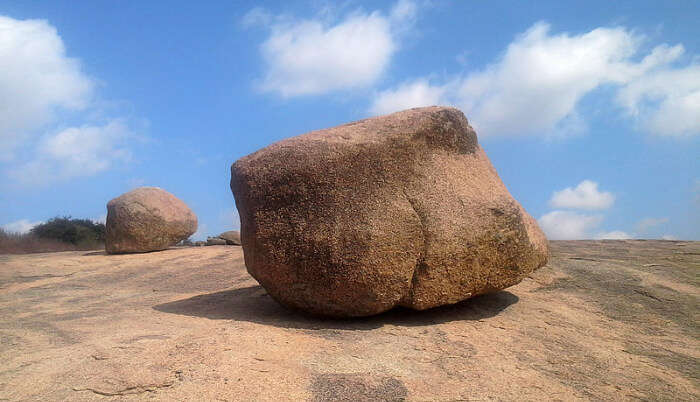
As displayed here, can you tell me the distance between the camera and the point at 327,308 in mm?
3932

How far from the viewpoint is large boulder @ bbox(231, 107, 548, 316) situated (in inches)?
147

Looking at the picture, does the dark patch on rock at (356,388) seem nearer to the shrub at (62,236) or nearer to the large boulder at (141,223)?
the large boulder at (141,223)

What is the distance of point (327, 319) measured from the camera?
13.4ft

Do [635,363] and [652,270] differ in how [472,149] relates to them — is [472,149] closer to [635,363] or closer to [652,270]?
[635,363]

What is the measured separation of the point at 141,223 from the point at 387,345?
947cm

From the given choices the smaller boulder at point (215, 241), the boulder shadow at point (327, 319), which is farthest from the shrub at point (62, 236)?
the boulder shadow at point (327, 319)

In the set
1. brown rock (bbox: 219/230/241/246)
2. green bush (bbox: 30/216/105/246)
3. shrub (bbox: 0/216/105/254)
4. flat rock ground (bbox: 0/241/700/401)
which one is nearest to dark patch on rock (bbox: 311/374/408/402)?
flat rock ground (bbox: 0/241/700/401)

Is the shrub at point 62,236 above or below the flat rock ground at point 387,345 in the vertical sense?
above

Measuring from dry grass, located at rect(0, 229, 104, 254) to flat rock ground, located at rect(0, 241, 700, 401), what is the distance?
41.4 ft

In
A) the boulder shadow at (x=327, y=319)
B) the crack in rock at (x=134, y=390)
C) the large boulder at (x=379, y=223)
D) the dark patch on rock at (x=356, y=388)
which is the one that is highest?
the large boulder at (x=379, y=223)

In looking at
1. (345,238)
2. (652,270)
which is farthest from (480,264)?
(652,270)

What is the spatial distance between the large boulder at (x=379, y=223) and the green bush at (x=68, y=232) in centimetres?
1895

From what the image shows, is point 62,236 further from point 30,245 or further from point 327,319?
point 327,319

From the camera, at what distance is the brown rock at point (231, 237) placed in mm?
12969
